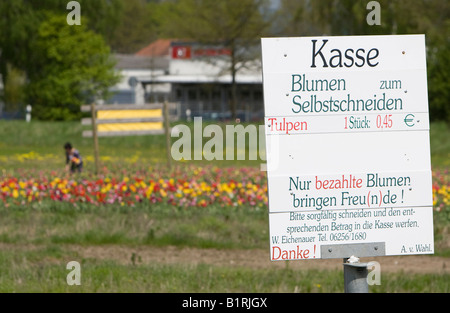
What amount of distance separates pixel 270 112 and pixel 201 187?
8.82 metres

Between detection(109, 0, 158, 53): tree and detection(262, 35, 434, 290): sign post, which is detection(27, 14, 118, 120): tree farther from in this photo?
detection(262, 35, 434, 290): sign post

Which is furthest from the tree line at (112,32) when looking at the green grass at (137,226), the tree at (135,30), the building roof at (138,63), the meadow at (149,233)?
the tree at (135,30)

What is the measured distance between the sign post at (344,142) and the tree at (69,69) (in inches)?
1886

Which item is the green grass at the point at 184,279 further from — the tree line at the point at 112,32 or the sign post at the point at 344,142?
the tree line at the point at 112,32

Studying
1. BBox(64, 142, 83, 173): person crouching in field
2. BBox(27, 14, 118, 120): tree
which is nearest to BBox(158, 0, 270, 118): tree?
BBox(27, 14, 118, 120): tree

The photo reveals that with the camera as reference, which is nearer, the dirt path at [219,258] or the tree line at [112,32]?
the dirt path at [219,258]

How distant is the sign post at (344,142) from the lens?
12.7ft

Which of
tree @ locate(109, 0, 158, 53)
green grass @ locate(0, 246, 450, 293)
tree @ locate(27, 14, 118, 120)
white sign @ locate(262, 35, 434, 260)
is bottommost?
green grass @ locate(0, 246, 450, 293)

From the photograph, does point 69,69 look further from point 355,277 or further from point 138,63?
point 355,277

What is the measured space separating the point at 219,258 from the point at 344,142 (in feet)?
20.8

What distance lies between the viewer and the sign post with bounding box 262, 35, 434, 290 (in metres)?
3.86

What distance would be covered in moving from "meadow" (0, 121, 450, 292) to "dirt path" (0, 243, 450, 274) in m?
0.05

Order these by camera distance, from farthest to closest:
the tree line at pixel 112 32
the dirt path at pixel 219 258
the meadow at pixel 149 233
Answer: the tree line at pixel 112 32
the dirt path at pixel 219 258
the meadow at pixel 149 233

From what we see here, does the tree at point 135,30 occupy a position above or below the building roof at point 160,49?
above
